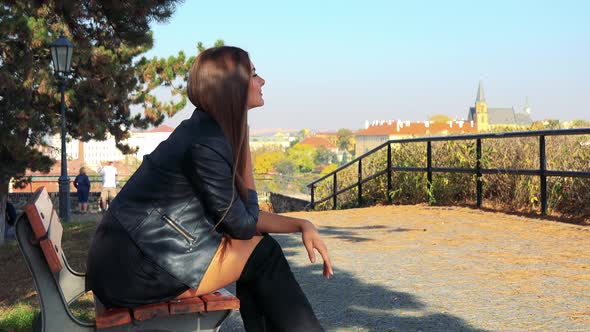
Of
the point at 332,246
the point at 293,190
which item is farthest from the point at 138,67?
the point at 332,246

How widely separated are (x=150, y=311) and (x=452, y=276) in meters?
4.03

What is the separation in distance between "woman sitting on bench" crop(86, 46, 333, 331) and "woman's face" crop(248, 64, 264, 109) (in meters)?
0.03

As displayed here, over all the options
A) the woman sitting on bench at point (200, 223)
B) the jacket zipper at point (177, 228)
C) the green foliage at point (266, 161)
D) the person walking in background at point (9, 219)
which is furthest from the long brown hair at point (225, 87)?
the green foliage at point (266, 161)

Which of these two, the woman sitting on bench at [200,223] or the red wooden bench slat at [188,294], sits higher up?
the woman sitting on bench at [200,223]

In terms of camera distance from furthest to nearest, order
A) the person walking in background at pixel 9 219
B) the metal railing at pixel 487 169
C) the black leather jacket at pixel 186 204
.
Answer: the person walking in background at pixel 9 219, the metal railing at pixel 487 169, the black leather jacket at pixel 186 204

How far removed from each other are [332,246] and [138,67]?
18521mm

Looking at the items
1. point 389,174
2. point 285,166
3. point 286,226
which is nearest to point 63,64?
point 389,174

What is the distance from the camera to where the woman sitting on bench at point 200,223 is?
8.59 feet

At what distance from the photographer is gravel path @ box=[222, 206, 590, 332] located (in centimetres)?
483

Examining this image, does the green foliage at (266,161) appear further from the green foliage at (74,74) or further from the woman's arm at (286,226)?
the woman's arm at (286,226)

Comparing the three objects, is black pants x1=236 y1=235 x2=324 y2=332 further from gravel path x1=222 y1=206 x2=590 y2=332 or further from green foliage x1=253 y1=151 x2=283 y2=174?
green foliage x1=253 y1=151 x2=283 y2=174

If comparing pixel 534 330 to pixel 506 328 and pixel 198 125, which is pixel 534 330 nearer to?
pixel 506 328

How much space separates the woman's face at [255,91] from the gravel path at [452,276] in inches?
81.8

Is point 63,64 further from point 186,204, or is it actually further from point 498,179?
point 186,204
